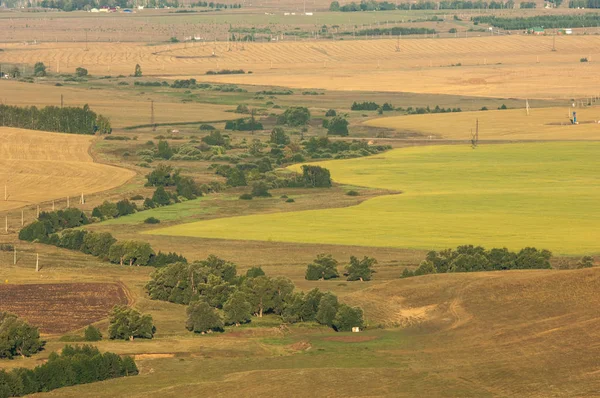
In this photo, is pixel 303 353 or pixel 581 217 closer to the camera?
pixel 303 353

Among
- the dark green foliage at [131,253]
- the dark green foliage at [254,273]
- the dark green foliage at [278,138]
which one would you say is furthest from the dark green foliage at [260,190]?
the dark green foliage at [278,138]

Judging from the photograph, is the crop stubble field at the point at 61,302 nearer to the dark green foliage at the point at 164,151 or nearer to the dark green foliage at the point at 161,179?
the dark green foliage at the point at 161,179

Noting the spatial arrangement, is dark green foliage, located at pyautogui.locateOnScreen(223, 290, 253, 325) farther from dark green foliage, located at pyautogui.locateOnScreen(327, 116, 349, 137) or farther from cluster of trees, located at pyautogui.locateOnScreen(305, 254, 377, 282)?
dark green foliage, located at pyautogui.locateOnScreen(327, 116, 349, 137)

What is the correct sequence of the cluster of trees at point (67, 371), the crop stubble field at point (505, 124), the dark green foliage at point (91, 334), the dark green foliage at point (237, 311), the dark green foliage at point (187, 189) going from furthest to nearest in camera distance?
the crop stubble field at point (505, 124), the dark green foliage at point (187, 189), the dark green foliage at point (237, 311), the dark green foliage at point (91, 334), the cluster of trees at point (67, 371)

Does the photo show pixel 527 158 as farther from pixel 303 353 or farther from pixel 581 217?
pixel 303 353

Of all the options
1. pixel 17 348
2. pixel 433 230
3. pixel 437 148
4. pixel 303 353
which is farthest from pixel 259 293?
pixel 437 148

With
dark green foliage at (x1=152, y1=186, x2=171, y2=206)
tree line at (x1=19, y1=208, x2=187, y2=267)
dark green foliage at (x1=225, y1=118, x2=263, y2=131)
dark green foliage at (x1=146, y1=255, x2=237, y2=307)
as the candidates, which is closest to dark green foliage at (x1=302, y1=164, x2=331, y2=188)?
dark green foliage at (x1=152, y1=186, x2=171, y2=206)
